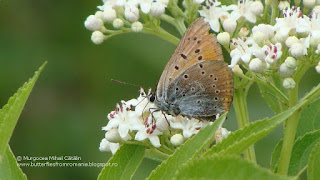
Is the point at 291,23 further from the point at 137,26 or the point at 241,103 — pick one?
the point at 137,26

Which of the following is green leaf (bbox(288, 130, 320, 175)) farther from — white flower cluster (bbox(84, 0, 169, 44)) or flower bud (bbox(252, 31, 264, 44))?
white flower cluster (bbox(84, 0, 169, 44))

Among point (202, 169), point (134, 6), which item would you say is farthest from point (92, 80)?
point (202, 169)

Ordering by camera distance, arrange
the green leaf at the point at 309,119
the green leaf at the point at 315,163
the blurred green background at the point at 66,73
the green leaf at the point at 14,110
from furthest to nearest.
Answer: the blurred green background at the point at 66,73, the green leaf at the point at 309,119, the green leaf at the point at 315,163, the green leaf at the point at 14,110

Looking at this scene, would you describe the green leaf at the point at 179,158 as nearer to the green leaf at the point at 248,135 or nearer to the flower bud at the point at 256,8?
the green leaf at the point at 248,135

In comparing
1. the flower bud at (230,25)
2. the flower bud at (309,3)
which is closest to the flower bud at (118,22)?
the flower bud at (230,25)

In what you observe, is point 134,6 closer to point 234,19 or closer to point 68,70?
point 234,19

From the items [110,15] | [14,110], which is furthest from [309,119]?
[14,110]
